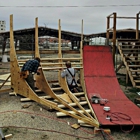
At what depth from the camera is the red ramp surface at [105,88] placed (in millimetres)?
5457

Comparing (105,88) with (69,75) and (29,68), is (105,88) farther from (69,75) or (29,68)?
(29,68)

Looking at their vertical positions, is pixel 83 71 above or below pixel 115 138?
above

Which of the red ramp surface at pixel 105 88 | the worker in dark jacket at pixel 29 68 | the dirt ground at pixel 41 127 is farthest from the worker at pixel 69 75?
the dirt ground at pixel 41 127

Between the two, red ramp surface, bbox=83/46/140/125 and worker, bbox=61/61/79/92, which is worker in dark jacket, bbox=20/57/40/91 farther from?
red ramp surface, bbox=83/46/140/125

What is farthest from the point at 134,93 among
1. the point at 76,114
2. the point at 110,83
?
the point at 76,114

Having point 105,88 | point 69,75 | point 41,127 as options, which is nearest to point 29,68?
point 69,75

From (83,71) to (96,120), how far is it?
3.25 metres

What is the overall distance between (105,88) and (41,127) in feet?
10.6

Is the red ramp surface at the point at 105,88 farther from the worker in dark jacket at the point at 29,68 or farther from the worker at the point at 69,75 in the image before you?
the worker in dark jacket at the point at 29,68

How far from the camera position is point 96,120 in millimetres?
5270

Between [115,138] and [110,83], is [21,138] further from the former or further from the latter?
[110,83]

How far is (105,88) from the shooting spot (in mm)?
7555

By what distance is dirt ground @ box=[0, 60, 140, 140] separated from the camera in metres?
4.73

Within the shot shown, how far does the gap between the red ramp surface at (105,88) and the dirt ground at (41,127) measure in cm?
43
